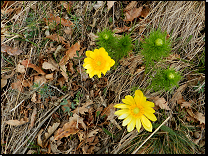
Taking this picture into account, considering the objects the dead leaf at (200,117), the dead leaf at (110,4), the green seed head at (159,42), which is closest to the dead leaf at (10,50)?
the dead leaf at (110,4)

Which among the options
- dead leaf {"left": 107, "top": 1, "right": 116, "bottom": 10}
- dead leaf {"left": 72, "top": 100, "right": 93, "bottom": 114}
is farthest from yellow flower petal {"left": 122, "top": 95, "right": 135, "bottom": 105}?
dead leaf {"left": 107, "top": 1, "right": 116, "bottom": 10}

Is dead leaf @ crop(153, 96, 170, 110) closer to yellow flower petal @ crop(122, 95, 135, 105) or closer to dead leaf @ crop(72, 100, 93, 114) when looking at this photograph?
yellow flower petal @ crop(122, 95, 135, 105)

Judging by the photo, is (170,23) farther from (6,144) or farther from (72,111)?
(6,144)

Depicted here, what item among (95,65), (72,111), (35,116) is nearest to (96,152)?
(72,111)

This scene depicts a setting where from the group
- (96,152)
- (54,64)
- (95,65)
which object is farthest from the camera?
(54,64)

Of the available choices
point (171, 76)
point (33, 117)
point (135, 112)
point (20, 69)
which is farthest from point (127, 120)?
point (20, 69)
